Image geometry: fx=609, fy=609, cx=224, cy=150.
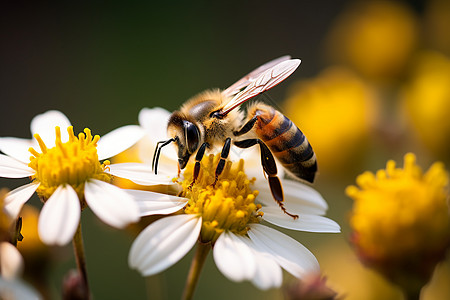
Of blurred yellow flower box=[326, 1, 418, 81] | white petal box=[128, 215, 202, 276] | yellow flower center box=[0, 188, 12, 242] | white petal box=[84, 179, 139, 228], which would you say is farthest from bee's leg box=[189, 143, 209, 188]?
blurred yellow flower box=[326, 1, 418, 81]

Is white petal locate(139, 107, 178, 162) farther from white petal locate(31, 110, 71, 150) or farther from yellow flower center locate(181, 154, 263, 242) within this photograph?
white petal locate(31, 110, 71, 150)

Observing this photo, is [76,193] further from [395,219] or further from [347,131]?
[347,131]

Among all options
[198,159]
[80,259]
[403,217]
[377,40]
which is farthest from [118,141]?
[377,40]

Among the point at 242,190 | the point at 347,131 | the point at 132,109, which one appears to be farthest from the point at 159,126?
the point at 132,109

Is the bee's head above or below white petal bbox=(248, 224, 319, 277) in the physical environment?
above

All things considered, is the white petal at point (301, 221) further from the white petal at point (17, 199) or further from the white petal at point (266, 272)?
the white petal at point (17, 199)

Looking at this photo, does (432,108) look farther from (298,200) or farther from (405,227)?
(405,227)
